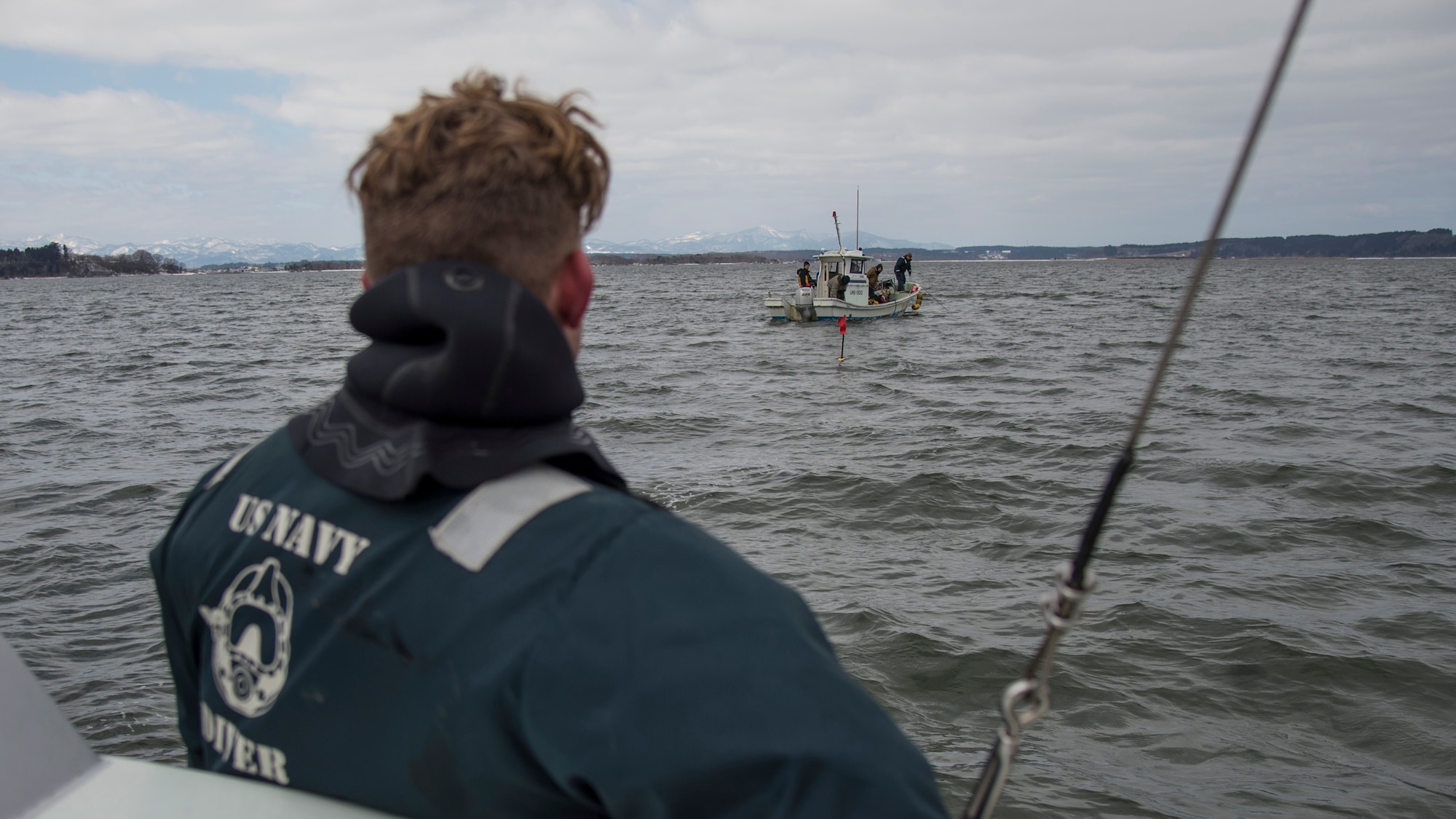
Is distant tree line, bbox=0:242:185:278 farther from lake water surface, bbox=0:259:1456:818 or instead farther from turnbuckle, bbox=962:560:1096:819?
turnbuckle, bbox=962:560:1096:819

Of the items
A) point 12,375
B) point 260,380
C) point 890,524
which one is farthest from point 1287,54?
point 12,375

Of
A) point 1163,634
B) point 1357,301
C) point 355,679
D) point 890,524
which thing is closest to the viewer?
point 355,679

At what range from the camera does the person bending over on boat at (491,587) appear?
98 centimetres

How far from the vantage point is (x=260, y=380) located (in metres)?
18.9

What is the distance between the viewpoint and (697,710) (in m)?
0.97

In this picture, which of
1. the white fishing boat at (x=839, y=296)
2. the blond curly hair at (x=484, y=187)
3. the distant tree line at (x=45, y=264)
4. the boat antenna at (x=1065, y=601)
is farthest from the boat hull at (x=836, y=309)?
the distant tree line at (x=45, y=264)

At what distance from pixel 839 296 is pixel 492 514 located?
31546mm

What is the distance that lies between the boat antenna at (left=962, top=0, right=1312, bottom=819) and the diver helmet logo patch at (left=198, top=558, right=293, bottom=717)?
37.8 inches

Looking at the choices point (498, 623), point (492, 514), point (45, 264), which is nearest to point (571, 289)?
point (492, 514)

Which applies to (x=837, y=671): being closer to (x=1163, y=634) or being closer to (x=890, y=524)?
(x=1163, y=634)

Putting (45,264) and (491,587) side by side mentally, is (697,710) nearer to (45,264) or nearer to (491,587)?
(491,587)

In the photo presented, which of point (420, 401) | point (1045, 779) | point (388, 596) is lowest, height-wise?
point (1045, 779)

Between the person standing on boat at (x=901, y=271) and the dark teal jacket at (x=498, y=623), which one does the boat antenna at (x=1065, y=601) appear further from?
the person standing on boat at (x=901, y=271)

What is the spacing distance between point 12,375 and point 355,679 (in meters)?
25.3
